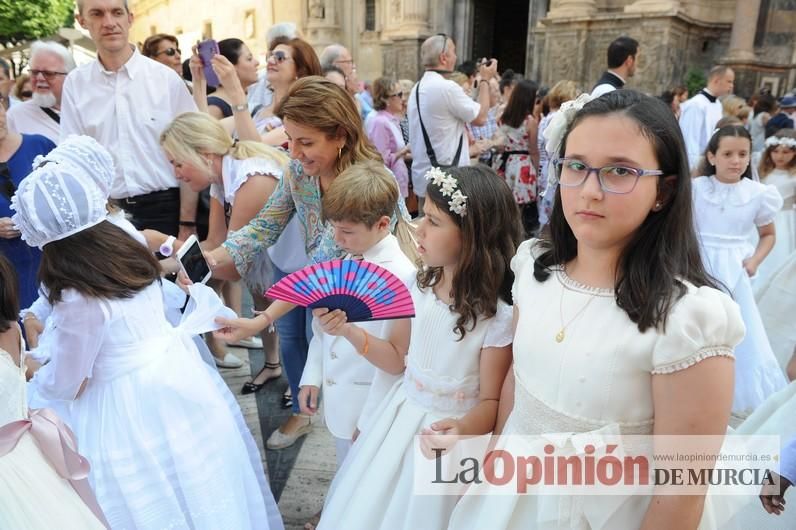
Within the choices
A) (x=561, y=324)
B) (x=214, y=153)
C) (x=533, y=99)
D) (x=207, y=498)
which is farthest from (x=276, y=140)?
(x=533, y=99)

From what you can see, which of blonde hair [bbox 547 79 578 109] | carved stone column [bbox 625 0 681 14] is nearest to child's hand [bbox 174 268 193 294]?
blonde hair [bbox 547 79 578 109]

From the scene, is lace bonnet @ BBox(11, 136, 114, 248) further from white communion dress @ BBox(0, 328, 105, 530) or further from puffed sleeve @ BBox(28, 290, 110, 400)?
white communion dress @ BBox(0, 328, 105, 530)

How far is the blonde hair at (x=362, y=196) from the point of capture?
213 centimetres

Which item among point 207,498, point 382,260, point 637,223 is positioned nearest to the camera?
point 637,223

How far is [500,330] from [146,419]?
4.18ft

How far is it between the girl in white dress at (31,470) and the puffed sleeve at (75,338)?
15 centimetres

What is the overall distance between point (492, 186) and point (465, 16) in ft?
54.8

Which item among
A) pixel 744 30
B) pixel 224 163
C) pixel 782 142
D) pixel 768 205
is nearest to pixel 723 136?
pixel 768 205

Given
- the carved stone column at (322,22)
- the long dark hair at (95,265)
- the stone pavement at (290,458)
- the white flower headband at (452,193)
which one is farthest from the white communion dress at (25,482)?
the carved stone column at (322,22)

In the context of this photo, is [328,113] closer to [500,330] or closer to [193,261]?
[193,261]

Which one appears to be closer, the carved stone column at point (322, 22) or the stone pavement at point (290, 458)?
the stone pavement at point (290, 458)

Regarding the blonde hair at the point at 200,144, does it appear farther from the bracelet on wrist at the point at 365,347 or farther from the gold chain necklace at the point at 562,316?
the gold chain necklace at the point at 562,316

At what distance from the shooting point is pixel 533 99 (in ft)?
23.0

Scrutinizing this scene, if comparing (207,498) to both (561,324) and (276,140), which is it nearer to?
(561,324)
